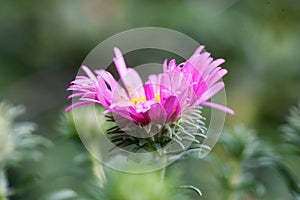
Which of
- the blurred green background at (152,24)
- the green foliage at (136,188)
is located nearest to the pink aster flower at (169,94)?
the green foliage at (136,188)

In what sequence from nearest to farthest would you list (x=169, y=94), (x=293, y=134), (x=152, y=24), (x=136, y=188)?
(x=136, y=188) → (x=169, y=94) → (x=293, y=134) → (x=152, y=24)

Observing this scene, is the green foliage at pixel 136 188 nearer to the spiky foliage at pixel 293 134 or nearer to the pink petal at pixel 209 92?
the pink petal at pixel 209 92

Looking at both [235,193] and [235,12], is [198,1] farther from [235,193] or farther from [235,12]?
[235,193]

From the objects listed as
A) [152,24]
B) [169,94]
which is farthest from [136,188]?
[152,24]

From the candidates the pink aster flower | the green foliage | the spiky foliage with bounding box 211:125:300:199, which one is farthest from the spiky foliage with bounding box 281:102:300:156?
the green foliage

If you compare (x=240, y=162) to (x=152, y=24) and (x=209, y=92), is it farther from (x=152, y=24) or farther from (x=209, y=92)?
(x=152, y=24)

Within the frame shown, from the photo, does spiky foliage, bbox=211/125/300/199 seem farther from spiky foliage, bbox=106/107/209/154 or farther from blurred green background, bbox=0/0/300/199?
blurred green background, bbox=0/0/300/199
